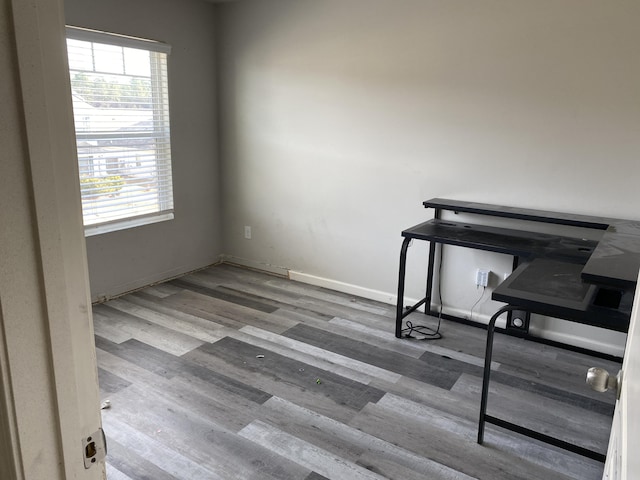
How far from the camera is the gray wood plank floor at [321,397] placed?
7.13ft

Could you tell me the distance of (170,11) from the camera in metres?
4.06

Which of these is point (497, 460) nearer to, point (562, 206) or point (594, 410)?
point (594, 410)

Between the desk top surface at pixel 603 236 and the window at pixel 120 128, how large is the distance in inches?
90.3

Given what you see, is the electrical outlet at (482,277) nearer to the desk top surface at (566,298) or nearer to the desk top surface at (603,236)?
the desk top surface at (603,236)

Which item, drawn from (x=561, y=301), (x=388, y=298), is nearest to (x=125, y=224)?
(x=388, y=298)

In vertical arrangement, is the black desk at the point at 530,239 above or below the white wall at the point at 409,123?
below

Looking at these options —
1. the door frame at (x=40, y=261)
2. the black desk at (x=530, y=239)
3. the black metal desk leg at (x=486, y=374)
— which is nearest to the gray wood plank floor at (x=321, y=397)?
the black metal desk leg at (x=486, y=374)

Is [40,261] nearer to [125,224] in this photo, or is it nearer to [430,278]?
[430,278]

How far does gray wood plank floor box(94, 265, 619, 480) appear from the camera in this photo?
7.13ft

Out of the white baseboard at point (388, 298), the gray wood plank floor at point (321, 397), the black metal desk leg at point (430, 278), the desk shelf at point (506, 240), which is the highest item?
the desk shelf at point (506, 240)

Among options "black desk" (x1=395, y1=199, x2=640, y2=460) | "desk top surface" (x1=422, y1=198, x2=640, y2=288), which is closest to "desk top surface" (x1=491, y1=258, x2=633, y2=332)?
"black desk" (x1=395, y1=199, x2=640, y2=460)

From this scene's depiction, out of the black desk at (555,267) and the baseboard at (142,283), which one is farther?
the baseboard at (142,283)

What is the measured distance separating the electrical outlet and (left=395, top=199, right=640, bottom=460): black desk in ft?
0.79

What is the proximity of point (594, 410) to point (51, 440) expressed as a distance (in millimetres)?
2681
